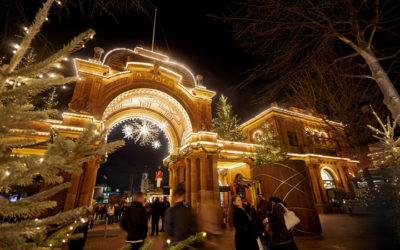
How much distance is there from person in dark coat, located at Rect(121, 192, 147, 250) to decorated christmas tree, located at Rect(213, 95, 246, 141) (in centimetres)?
2102

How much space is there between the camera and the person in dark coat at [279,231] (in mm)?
4074

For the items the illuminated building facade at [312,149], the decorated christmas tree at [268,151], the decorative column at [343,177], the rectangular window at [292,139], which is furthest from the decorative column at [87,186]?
the decorative column at [343,177]

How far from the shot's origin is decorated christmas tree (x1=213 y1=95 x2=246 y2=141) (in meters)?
25.7

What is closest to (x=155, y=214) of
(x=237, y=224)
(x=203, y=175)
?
(x=203, y=175)

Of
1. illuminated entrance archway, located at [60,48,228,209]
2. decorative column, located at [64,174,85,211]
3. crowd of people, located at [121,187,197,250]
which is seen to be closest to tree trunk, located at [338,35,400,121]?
crowd of people, located at [121,187,197,250]

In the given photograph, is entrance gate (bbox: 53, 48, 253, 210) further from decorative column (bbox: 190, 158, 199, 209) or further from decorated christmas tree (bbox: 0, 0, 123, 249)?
decorated christmas tree (bbox: 0, 0, 123, 249)

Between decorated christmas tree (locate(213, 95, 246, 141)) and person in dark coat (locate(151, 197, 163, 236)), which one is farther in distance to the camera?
decorated christmas tree (locate(213, 95, 246, 141))

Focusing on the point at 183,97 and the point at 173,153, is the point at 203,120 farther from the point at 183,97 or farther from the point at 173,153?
the point at 173,153

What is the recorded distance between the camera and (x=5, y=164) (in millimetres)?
1338

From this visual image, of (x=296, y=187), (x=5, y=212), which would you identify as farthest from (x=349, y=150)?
(x=5, y=212)

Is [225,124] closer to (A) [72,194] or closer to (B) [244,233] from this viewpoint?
(A) [72,194]

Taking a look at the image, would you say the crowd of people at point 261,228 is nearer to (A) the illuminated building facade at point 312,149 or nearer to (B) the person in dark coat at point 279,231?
(B) the person in dark coat at point 279,231

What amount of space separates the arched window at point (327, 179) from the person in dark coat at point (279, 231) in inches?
949

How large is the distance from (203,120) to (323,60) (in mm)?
9381
